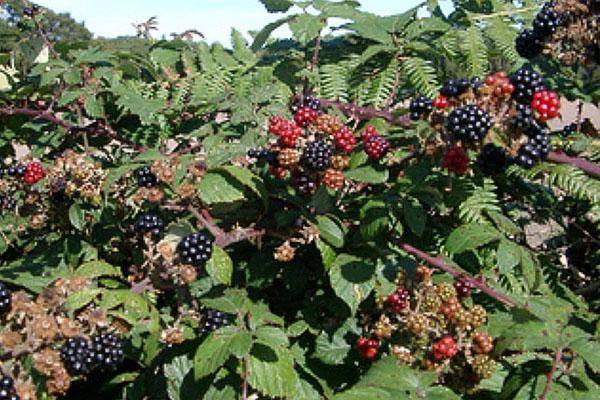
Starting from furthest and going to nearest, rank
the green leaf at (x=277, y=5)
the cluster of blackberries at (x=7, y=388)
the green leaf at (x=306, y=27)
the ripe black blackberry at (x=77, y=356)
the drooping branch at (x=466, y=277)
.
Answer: the green leaf at (x=277, y=5) → the green leaf at (x=306, y=27) → the drooping branch at (x=466, y=277) → the ripe black blackberry at (x=77, y=356) → the cluster of blackberries at (x=7, y=388)

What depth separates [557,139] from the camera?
9.28ft

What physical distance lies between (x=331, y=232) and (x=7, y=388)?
1038 millimetres

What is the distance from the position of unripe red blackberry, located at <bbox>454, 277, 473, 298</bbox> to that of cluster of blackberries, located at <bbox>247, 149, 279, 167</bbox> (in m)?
0.67

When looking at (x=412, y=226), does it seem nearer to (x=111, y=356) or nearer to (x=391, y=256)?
(x=391, y=256)

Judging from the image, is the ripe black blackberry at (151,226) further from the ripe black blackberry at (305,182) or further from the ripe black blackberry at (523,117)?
the ripe black blackberry at (523,117)

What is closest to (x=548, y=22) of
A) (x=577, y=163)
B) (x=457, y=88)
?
(x=577, y=163)

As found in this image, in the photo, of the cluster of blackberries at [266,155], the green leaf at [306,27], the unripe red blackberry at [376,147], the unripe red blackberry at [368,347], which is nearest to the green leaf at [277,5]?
the green leaf at [306,27]

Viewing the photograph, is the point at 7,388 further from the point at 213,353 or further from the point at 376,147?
the point at 376,147

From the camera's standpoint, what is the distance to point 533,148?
6.51ft

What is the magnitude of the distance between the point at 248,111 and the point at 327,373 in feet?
3.16

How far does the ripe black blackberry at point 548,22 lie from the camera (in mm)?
2602

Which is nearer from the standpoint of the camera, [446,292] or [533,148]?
[533,148]

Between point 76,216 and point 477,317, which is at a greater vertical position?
point 76,216

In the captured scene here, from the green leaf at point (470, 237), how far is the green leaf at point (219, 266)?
68cm
